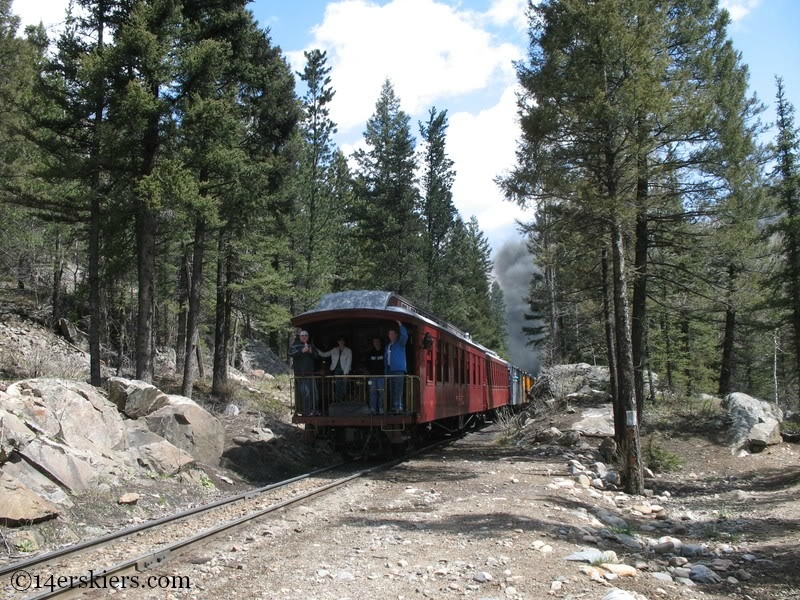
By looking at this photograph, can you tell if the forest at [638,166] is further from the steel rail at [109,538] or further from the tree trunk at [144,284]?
the tree trunk at [144,284]

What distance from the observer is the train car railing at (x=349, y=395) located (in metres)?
11.7

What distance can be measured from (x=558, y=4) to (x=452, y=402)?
9.42 meters

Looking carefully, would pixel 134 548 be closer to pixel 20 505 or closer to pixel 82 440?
pixel 20 505

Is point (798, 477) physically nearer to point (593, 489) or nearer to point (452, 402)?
point (593, 489)

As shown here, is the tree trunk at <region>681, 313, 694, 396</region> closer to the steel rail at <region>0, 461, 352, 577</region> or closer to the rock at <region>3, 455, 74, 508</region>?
the steel rail at <region>0, 461, 352, 577</region>

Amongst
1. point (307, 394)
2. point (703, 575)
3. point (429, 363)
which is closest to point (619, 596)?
point (703, 575)

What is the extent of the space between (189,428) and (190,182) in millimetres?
5551

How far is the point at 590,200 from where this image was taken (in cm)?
1145

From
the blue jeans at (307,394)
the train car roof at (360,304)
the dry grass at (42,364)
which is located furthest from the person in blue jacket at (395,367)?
the dry grass at (42,364)

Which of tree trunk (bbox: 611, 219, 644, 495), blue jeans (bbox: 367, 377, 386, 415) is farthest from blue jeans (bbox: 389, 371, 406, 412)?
tree trunk (bbox: 611, 219, 644, 495)

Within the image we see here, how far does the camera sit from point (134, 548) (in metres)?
6.21

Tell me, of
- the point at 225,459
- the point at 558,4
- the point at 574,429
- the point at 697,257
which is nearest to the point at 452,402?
the point at 574,429

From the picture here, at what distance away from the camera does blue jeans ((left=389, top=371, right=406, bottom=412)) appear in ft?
38.4

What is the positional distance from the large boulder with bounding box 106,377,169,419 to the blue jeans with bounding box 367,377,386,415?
150 inches
